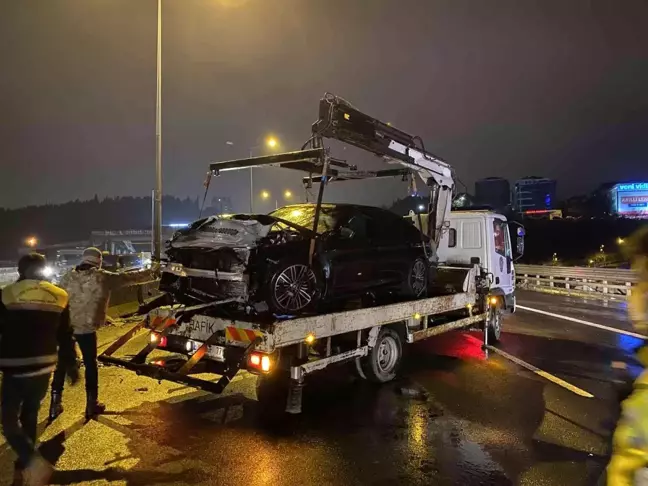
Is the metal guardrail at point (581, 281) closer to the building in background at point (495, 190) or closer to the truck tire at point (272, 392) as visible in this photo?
the truck tire at point (272, 392)

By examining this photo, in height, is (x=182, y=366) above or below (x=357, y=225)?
below

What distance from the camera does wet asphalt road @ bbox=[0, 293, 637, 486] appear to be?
4.29 metres

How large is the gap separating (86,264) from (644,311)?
5.24m

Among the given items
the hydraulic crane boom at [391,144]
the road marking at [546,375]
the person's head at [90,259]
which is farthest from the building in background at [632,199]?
the person's head at [90,259]

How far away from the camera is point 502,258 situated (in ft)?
36.0

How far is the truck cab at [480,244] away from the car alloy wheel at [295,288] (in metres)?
4.86

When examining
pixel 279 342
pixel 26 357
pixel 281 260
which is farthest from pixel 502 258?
pixel 26 357

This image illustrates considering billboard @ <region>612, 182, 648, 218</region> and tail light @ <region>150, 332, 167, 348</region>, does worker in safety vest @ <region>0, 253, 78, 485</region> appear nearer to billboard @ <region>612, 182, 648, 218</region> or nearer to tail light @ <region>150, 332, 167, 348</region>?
tail light @ <region>150, 332, 167, 348</region>

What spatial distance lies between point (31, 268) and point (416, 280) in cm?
575

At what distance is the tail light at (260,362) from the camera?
5.30 m

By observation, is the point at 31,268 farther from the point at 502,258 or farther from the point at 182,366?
the point at 502,258

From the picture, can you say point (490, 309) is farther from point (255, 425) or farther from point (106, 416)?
point (106, 416)

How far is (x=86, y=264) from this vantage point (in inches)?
224

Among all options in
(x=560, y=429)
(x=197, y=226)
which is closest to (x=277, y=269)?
(x=197, y=226)
